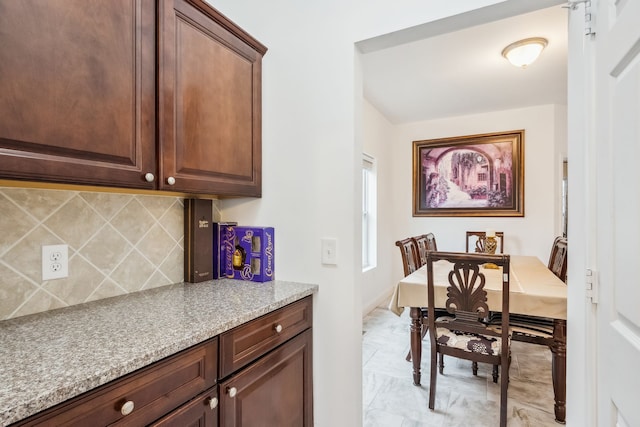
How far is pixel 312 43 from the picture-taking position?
1.54 metres

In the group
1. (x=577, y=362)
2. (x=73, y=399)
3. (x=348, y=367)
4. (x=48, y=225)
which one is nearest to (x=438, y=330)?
(x=348, y=367)

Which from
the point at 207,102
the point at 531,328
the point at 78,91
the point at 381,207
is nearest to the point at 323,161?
the point at 207,102

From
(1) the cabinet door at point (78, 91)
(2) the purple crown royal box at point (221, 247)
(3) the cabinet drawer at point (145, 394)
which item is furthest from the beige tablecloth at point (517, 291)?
(1) the cabinet door at point (78, 91)

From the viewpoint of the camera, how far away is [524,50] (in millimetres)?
2453

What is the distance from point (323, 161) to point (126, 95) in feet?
2.68

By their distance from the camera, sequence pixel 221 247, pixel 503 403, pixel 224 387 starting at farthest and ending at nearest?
pixel 503 403 → pixel 221 247 → pixel 224 387

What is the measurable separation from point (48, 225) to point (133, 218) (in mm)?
301

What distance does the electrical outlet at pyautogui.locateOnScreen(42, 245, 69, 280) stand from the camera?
3.54 ft

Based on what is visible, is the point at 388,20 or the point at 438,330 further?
the point at 438,330

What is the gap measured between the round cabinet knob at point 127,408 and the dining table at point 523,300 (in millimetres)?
1830

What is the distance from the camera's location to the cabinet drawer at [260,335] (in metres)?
1.03

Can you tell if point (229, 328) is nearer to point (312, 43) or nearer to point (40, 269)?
point (40, 269)

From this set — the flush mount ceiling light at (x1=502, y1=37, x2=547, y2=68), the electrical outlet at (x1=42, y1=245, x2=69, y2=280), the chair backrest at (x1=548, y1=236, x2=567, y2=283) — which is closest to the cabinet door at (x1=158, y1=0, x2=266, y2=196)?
the electrical outlet at (x1=42, y1=245, x2=69, y2=280)

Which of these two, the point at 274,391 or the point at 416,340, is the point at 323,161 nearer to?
the point at 274,391
